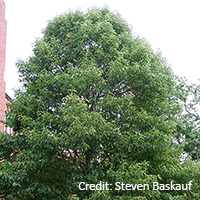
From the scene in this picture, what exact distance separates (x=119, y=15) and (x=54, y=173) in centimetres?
936

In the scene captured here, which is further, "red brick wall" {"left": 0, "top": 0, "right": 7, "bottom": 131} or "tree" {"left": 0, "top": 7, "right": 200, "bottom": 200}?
"red brick wall" {"left": 0, "top": 0, "right": 7, "bottom": 131}

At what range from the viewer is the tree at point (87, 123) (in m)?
9.05

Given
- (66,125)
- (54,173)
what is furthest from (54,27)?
(54,173)

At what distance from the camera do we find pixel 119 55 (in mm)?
11281

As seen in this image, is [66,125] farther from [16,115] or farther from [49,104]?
[16,115]

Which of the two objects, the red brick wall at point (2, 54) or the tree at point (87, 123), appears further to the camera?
the red brick wall at point (2, 54)

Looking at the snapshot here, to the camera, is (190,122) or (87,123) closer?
(87,123)

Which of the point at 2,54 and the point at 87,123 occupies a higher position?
the point at 2,54

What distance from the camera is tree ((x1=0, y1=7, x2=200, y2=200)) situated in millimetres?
9055

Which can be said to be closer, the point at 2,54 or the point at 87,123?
the point at 87,123

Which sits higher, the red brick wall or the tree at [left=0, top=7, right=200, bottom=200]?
the red brick wall

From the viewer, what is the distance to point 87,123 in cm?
890

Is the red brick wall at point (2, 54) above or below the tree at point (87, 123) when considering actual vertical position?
above

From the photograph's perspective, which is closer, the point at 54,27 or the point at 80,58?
the point at 80,58
